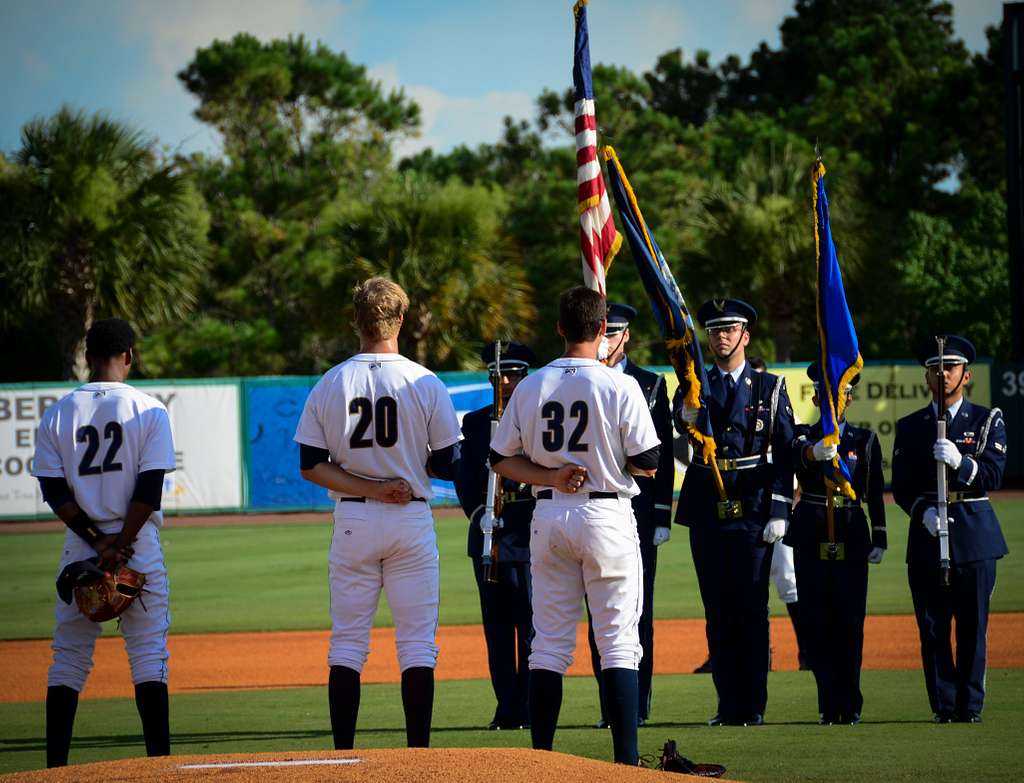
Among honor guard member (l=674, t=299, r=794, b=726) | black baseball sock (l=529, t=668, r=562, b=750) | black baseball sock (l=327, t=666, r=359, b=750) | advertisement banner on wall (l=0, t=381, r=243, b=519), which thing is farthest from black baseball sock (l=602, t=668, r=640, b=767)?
advertisement banner on wall (l=0, t=381, r=243, b=519)

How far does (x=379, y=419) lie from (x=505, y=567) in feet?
6.91

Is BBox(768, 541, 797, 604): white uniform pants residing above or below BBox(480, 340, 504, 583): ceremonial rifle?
below

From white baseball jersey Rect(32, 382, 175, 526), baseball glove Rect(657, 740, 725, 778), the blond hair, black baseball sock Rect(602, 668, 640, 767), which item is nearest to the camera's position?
baseball glove Rect(657, 740, 725, 778)

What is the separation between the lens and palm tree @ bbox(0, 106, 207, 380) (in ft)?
89.0

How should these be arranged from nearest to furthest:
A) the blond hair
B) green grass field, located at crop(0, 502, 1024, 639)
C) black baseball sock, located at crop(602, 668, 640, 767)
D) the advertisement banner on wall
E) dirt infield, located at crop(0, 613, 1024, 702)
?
black baseball sock, located at crop(602, 668, 640, 767) → the blond hair → dirt infield, located at crop(0, 613, 1024, 702) → green grass field, located at crop(0, 502, 1024, 639) → the advertisement banner on wall

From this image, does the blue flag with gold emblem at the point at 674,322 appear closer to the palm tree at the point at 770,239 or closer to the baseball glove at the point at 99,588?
the baseball glove at the point at 99,588

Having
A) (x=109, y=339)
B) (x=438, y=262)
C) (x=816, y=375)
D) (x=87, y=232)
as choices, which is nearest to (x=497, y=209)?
(x=438, y=262)

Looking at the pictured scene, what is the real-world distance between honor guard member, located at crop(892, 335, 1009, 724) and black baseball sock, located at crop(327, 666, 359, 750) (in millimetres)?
3350

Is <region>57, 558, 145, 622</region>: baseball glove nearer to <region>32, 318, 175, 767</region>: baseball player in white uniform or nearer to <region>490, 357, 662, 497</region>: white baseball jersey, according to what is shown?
<region>32, 318, 175, 767</region>: baseball player in white uniform

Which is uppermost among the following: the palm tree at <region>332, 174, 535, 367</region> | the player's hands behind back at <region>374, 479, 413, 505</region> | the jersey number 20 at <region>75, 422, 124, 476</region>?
the palm tree at <region>332, 174, 535, 367</region>

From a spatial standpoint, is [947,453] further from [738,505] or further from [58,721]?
[58,721]

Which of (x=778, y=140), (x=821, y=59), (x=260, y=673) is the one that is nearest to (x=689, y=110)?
(x=821, y=59)

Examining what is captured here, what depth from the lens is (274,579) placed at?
16469 mm

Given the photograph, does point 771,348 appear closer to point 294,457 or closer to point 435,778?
point 294,457
